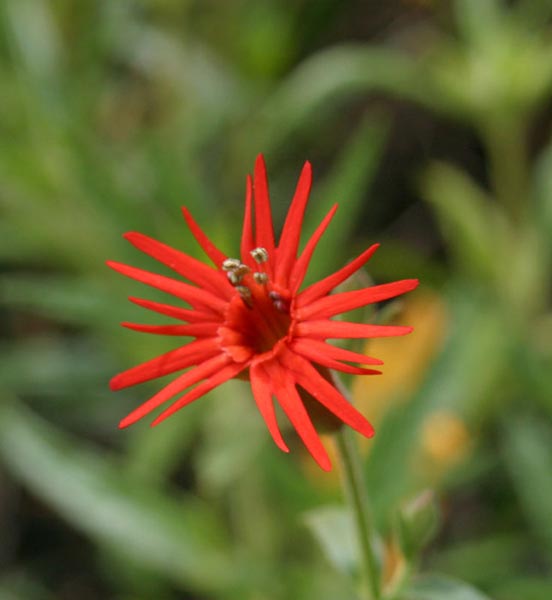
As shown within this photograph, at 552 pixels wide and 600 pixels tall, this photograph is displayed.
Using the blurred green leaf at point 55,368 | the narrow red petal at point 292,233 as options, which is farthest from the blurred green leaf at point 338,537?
the blurred green leaf at point 55,368

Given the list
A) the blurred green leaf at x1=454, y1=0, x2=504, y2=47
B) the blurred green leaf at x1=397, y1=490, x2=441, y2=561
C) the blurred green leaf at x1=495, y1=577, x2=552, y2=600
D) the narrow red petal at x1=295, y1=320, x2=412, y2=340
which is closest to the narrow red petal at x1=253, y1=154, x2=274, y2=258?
the narrow red petal at x1=295, y1=320, x2=412, y2=340

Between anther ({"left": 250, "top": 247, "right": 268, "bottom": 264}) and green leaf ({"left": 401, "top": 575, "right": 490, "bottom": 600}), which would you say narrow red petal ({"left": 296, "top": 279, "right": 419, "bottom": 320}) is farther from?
green leaf ({"left": 401, "top": 575, "right": 490, "bottom": 600})

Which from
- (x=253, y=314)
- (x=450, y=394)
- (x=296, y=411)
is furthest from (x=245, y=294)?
(x=450, y=394)

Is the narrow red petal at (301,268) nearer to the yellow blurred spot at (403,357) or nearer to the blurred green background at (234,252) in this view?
the blurred green background at (234,252)

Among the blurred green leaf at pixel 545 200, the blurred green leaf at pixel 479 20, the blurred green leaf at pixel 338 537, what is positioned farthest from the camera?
the blurred green leaf at pixel 479 20

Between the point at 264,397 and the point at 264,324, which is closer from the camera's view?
the point at 264,397

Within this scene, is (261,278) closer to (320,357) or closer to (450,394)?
(320,357)

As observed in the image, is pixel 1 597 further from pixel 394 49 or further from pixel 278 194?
pixel 394 49
